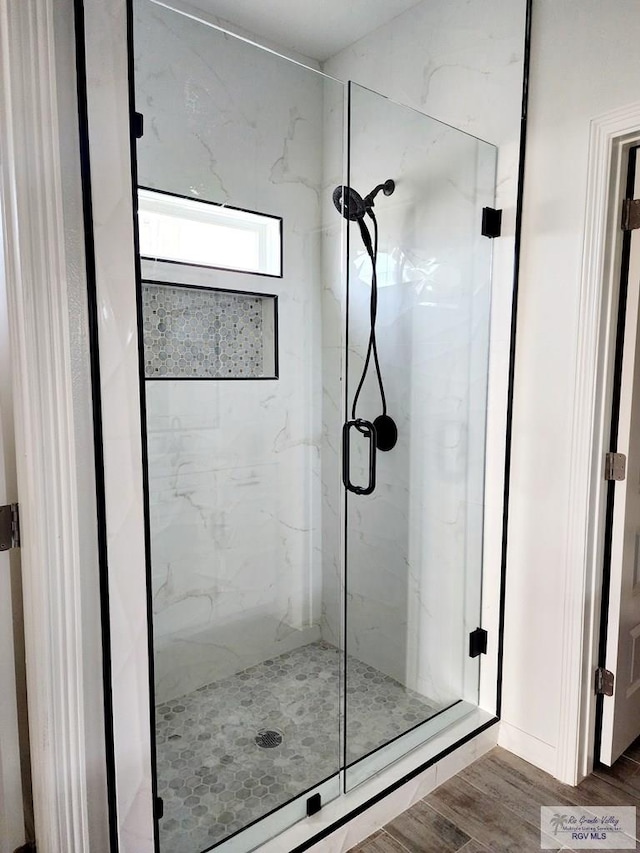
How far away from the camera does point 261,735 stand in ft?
6.13

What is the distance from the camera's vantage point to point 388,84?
2.33 metres

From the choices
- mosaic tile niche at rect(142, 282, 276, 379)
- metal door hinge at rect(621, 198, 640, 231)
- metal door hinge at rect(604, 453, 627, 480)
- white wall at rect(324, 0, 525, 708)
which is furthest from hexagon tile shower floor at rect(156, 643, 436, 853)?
metal door hinge at rect(621, 198, 640, 231)

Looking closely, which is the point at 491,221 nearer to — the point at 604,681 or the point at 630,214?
the point at 630,214

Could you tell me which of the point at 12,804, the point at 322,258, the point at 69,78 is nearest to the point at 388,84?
the point at 322,258

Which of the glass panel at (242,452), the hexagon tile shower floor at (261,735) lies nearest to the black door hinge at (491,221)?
the glass panel at (242,452)

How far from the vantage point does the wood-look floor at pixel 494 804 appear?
66.8 inches

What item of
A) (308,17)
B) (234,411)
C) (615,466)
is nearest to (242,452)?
(234,411)

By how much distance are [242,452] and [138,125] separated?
3.42 feet

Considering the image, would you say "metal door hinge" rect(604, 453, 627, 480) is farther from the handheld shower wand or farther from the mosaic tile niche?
the mosaic tile niche

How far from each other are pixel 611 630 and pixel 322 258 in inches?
65.9

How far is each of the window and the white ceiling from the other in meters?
0.91

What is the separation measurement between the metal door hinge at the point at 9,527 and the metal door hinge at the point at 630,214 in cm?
195

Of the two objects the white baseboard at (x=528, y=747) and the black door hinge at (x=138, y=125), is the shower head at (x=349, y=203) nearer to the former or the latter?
the black door hinge at (x=138, y=125)

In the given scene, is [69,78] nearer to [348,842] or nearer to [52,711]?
[52,711]
